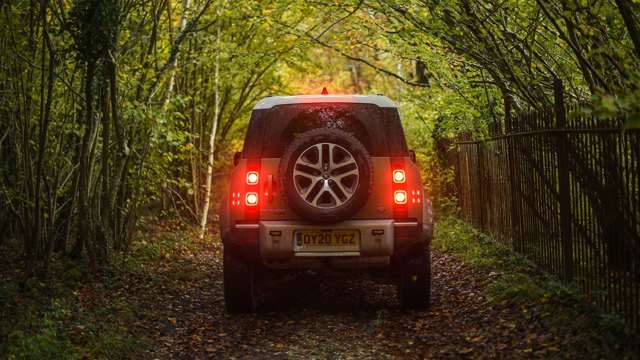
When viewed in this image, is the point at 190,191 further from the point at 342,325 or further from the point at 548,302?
the point at 548,302

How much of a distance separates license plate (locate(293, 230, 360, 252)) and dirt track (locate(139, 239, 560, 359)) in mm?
794

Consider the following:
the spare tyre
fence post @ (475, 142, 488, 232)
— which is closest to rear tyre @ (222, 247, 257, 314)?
the spare tyre

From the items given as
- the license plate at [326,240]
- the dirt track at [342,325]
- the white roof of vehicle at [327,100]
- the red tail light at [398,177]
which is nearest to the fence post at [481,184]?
the dirt track at [342,325]

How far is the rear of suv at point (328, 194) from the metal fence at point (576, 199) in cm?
132

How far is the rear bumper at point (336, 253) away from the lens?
788 cm

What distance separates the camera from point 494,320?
24.8 ft

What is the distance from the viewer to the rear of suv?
7.69 m

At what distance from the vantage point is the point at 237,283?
848 centimetres

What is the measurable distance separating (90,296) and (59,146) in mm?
2349

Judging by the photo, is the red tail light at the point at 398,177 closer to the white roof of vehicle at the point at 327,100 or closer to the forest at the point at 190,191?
the white roof of vehicle at the point at 327,100

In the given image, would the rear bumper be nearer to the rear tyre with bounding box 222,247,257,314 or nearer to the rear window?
the rear tyre with bounding box 222,247,257,314

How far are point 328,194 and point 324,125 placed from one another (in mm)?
917

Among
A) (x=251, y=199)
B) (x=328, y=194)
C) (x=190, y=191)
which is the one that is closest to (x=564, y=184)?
(x=328, y=194)

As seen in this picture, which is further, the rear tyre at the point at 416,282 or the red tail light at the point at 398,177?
the rear tyre at the point at 416,282
